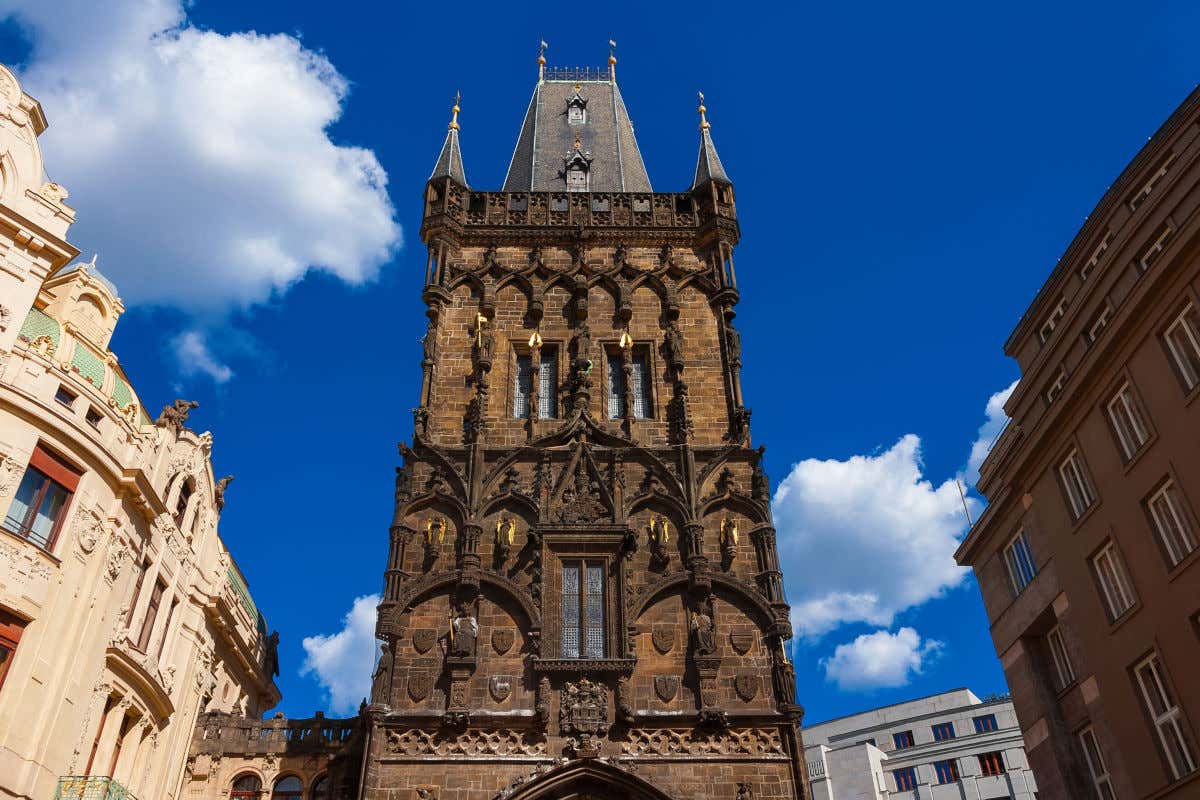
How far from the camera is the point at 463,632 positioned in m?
25.6

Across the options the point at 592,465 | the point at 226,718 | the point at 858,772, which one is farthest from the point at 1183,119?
the point at 858,772

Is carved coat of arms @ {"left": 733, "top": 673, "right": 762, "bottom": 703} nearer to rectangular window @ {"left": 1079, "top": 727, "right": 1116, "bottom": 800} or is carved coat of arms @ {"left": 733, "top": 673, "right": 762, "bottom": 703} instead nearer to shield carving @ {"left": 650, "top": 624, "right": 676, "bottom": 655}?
shield carving @ {"left": 650, "top": 624, "right": 676, "bottom": 655}

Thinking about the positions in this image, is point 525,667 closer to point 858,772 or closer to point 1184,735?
point 1184,735

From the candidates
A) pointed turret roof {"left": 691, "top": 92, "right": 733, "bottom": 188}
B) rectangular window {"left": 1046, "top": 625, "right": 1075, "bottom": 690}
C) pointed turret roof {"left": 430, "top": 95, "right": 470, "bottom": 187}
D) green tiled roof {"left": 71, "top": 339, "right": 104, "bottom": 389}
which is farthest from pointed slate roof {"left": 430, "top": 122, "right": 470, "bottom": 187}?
rectangular window {"left": 1046, "top": 625, "right": 1075, "bottom": 690}

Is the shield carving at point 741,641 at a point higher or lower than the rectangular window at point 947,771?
lower

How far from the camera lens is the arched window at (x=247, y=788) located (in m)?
25.8

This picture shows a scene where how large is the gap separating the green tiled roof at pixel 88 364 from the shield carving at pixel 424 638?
993cm

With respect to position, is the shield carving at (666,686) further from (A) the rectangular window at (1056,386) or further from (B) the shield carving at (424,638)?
(A) the rectangular window at (1056,386)

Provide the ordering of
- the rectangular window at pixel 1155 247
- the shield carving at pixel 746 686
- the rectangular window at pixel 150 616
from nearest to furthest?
the rectangular window at pixel 1155 247 → the rectangular window at pixel 150 616 → the shield carving at pixel 746 686

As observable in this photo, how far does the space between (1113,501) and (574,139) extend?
29013 millimetres

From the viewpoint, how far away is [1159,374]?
1925 cm

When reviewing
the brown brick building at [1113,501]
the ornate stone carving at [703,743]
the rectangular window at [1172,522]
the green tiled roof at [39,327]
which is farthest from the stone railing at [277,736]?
the rectangular window at [1172,522]

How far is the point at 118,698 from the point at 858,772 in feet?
167

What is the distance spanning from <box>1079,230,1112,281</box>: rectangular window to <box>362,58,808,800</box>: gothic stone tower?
10.1 meters
